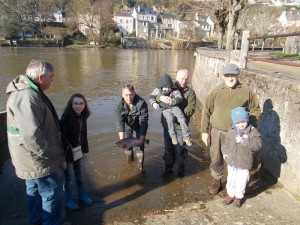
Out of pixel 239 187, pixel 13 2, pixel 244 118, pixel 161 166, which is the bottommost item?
pixel 161 166

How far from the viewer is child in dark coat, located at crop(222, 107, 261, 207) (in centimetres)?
402

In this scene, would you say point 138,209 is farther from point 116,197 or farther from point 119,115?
point 119,115

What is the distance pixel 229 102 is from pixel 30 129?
2.96 m

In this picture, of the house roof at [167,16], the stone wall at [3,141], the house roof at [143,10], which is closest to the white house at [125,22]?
the house roof at [143,10]

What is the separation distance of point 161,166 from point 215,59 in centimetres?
800

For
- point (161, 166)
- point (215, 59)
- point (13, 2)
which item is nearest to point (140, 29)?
point (13, 2)

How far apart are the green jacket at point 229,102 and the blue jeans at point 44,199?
8.73 feet

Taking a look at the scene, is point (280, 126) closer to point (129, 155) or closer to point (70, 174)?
point (129, 155)

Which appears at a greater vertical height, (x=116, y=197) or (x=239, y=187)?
(x=239, y=187)

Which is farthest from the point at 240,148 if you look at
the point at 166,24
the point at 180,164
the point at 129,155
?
the point at 166,24

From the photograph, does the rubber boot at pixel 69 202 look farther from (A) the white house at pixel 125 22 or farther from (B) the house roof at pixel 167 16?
(B) the house roof at pixel 167 16

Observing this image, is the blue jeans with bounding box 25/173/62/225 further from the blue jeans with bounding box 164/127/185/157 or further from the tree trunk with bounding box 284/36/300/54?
the tree trunk with bounding box 284/36/300/54

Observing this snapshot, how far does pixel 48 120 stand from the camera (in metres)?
3.36

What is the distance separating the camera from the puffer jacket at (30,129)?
307 cm
